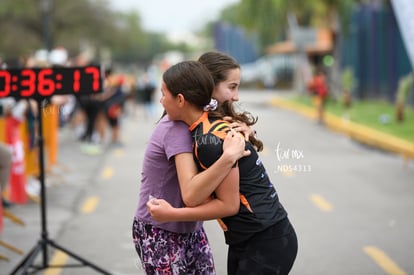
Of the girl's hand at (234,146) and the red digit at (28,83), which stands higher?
the girl's hand at (234,146)

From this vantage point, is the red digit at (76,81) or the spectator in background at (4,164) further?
the spectator in background at (4,164)

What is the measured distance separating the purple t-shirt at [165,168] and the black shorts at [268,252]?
325mm

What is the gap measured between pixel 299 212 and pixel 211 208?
234 inches

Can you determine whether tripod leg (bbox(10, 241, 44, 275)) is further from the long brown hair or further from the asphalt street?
the long brown hair

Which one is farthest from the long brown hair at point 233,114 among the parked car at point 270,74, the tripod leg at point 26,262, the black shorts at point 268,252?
the parked car at point 270,74

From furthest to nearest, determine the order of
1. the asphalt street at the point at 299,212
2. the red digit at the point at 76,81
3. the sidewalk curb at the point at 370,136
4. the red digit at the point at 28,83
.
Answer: the sidewalk curb at the point at 370,136, the asphalt street at the point at 299,212, the red digit at the point at 76,81, the red digit at the point at 28,83

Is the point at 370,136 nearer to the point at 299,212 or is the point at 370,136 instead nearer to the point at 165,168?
the point at 299,212

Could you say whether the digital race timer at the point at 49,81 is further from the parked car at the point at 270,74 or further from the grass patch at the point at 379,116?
the parked car at the point at 270,74

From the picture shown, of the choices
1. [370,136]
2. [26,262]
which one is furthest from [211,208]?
[370,136]

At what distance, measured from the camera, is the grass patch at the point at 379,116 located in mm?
19067

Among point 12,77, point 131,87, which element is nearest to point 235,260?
point 12,77

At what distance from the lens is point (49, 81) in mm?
6133

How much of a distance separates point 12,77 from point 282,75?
5927 cm

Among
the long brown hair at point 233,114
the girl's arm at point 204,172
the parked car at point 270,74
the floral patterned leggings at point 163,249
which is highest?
the long brown hair at point 233,114
